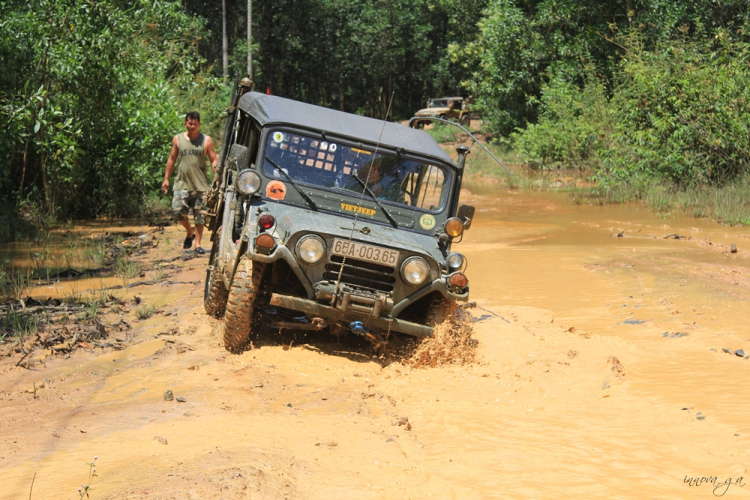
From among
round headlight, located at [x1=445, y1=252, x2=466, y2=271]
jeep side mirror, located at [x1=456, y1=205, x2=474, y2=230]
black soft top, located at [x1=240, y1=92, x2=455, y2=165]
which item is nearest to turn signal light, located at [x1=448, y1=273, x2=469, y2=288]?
round headlight, located at [x1=445, y1=252, x2=466, y2=271]

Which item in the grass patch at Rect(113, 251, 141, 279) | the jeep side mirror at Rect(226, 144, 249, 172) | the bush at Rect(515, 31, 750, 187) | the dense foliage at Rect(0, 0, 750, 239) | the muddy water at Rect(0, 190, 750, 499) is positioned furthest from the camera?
the bush at Rect(515, 31, 750, 187)

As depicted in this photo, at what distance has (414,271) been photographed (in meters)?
5.70

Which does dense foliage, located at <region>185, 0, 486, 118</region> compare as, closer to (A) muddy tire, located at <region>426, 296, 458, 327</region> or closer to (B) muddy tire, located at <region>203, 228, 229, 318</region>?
(B) muddy tire, located at <region>203, 228, 229, 318</region>

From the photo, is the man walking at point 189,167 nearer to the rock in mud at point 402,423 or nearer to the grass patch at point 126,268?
the grass patch at point 126,268

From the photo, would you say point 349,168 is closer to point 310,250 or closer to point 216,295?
point 310,250

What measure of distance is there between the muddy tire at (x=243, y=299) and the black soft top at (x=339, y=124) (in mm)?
1348

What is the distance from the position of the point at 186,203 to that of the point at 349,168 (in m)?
3.95

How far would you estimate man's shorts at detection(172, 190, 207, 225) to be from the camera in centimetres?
976

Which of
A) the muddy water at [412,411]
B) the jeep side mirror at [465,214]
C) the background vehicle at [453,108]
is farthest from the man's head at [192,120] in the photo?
the background vehicle at [453,108]

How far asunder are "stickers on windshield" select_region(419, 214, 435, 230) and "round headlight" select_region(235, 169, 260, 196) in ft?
4.69

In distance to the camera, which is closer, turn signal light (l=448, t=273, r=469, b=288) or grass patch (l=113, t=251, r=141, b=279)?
turn signal light (l=448, t=273, r=469, b=288)

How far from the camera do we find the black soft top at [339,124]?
6.49 m

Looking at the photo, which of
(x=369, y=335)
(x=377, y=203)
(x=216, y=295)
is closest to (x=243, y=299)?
(x=369, y=335)

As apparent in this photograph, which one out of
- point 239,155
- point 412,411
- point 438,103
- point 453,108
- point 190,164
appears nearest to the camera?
point 412,411
